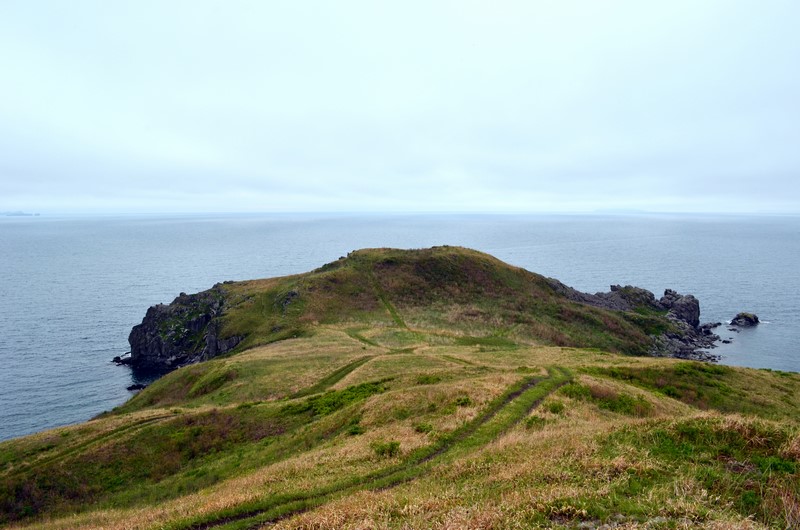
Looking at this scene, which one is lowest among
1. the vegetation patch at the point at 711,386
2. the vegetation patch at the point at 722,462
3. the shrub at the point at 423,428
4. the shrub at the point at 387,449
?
the vegetation patch at the point at 711,386

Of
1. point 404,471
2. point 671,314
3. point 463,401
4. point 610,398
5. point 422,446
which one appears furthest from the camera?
point 671,314

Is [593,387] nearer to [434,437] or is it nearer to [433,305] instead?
[434,437]

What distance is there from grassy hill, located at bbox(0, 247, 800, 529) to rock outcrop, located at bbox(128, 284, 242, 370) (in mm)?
19681

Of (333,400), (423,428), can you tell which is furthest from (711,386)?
(333,400)

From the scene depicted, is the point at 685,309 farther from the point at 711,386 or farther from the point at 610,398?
the point at 610,398

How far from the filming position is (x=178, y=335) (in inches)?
3457

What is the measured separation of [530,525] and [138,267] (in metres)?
223

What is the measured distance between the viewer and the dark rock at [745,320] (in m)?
104

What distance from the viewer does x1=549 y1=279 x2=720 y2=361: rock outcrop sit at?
86250mm

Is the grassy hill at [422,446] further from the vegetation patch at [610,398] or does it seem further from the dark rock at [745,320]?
the dark rock at [745,320]

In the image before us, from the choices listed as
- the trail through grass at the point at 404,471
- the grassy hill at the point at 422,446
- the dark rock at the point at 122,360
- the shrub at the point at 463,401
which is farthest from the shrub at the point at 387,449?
the dark rock at the point at 122,360

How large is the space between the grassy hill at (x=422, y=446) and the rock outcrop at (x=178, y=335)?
64.6 feet

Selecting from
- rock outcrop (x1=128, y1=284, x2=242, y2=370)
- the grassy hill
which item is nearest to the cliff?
rock outcrop (x1=128, y1=284, x2=242, y2=370)

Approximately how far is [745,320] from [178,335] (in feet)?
430
